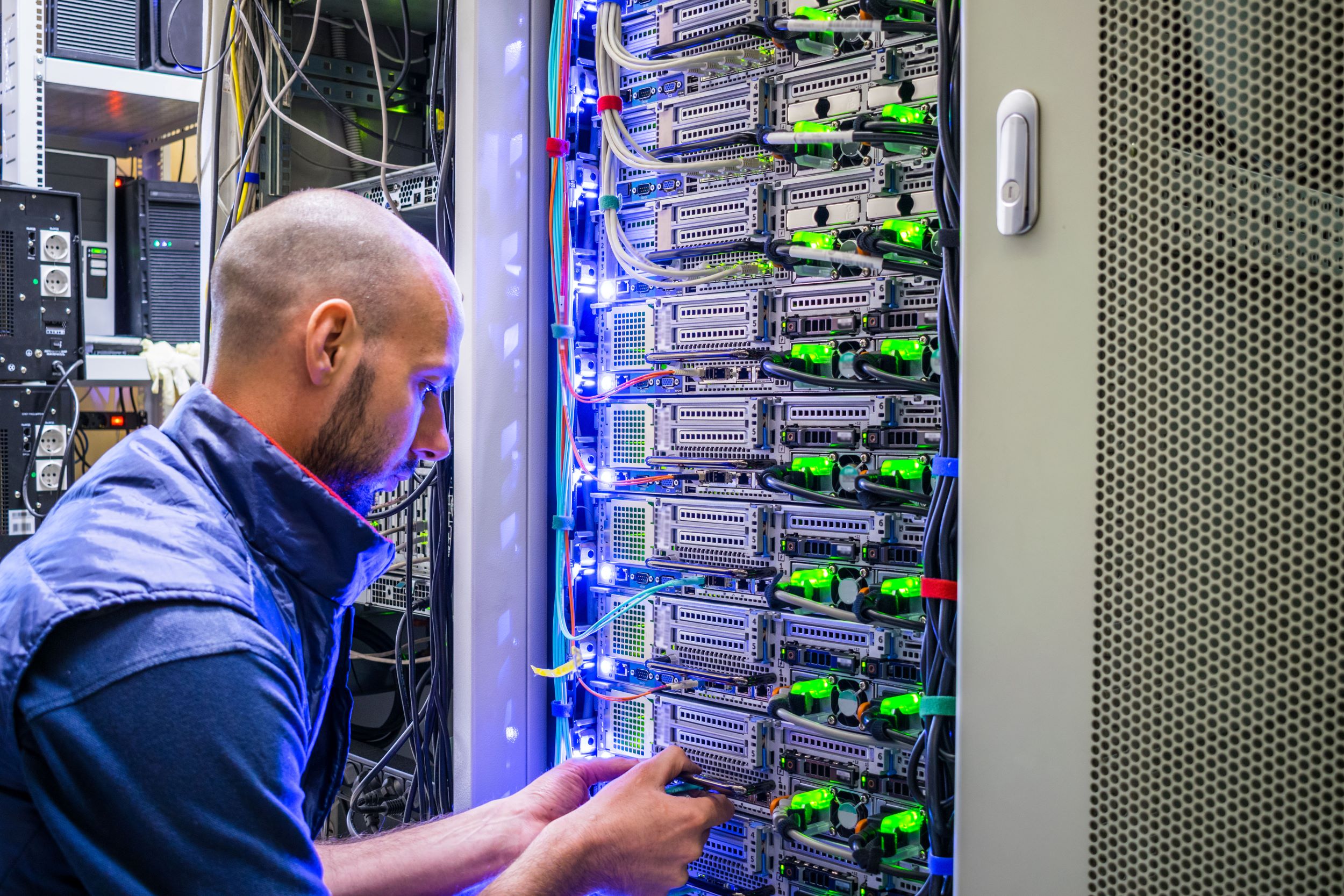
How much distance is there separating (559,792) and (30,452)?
3.02 m

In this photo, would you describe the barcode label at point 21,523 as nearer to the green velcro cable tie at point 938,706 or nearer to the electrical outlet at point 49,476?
the electrical outlet at point 49,476

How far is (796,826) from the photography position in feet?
5.67

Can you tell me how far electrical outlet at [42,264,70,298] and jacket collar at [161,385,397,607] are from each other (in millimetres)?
3140

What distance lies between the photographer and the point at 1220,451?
2.97 feet

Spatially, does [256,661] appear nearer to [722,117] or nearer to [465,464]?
[465,464]

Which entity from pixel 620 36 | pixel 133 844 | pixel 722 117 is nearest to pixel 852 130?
pixel 722 117

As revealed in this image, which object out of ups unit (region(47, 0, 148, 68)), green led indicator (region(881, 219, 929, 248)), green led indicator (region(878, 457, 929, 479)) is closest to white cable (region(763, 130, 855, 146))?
green led indicator (region(881, 219, 929, 248))

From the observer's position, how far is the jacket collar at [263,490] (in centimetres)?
128

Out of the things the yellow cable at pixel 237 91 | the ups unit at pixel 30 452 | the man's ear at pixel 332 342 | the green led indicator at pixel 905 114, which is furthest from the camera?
the ups unit at pixel 30 452

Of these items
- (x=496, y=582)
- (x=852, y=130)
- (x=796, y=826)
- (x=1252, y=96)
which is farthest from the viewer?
(x=496, y=582)

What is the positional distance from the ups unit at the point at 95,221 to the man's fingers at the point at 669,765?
3.59m

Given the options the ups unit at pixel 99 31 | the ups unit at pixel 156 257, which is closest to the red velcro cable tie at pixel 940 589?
the ups unit at pixel 156 257

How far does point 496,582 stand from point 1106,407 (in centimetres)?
135

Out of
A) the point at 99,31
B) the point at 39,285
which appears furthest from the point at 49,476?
the point at 99,31
